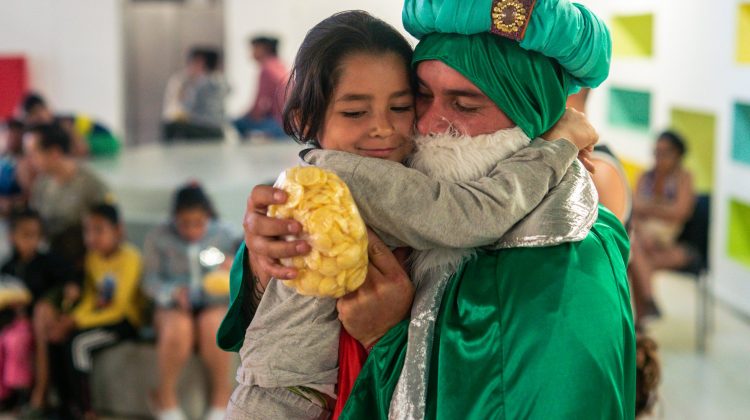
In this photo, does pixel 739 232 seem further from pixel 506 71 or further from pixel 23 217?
pixel 506 71

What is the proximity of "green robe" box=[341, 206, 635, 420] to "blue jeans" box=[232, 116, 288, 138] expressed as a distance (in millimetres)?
8096

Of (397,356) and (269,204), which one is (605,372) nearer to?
(397,356)

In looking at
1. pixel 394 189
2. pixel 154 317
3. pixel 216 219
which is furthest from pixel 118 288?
pixel 394 189

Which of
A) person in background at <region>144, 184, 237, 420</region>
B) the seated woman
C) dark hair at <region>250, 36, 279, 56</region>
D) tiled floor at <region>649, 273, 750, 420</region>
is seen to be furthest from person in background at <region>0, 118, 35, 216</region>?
tiled floor at <region>649, 273, 750, 420</region>

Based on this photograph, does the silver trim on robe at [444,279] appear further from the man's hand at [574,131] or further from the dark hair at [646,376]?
the dark hair at [646,376]

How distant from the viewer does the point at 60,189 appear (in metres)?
5.90

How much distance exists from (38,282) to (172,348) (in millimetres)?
976

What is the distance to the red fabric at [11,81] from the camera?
1219cm

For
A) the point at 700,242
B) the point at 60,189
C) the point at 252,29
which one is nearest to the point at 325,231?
the point at 60,189

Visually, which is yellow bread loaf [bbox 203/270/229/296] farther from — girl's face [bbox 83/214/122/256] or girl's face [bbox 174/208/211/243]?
girl's face [bbox 83/214/122/256]

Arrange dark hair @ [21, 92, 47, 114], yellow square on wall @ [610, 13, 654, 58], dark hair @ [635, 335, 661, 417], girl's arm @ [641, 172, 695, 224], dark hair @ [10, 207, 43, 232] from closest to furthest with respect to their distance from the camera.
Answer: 1. dark hair @ [635, 335, 661, 417]
2. dark hair @ [10, 207, 43, 232]
3. girl's arm @ [641, 172, 695, 224]
4. dark hair @ [21, 92, 47, 114]
5. yellow square on wall @ [610, 13, 654, 58]

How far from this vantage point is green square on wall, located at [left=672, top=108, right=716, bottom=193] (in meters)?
8.06

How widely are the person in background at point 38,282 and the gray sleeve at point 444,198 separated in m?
4.21

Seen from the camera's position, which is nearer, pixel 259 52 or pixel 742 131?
pixel 742 131
